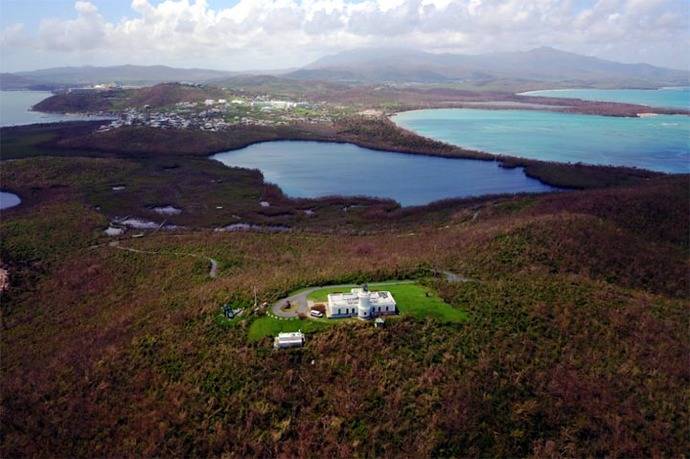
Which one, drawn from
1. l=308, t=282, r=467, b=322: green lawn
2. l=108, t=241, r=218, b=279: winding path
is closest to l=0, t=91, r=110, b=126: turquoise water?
l=108, t=241, r=218, b=279: winding path

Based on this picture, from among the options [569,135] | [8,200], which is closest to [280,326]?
A: [8,200]

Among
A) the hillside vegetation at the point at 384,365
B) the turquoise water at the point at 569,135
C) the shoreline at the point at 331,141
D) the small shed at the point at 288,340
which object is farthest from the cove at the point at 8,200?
the turquoise water at the point at 569,135

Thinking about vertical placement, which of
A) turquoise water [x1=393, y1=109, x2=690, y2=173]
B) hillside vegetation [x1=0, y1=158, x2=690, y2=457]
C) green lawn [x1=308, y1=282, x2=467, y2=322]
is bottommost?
hillside vegetation [x1=0, y1=158, x2=690, y2=457]

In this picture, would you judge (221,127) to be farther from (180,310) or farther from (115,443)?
(115,443)

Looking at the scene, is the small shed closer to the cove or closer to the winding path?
the winding path

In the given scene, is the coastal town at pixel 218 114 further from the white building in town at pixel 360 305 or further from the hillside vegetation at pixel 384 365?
the white building in town at pixel 360 305
